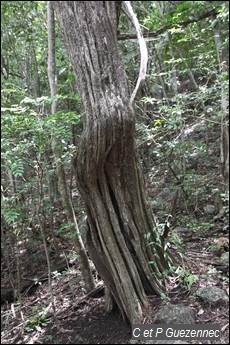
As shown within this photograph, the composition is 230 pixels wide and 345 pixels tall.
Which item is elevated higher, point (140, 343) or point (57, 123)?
point (57, 123)

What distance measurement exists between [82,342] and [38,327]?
81cm

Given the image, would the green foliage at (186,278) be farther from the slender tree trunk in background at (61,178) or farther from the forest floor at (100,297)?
the slender tree trunk in background at (61,178)

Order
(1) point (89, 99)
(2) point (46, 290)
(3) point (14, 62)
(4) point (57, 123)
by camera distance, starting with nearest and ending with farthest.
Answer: (1) point (89, 99) < (4) point (57, 123) < (2) point (46, 290) < (3) point (14, 62)

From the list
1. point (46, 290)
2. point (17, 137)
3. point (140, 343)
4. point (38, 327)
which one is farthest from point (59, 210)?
Answer: point (140, 343)

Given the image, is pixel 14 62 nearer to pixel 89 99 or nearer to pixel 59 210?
pixel 59 210

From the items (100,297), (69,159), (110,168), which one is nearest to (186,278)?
(100,297)

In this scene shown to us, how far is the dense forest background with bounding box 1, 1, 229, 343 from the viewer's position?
3.29 m

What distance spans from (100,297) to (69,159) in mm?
1828

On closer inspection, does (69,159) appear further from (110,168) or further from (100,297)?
(100,297)

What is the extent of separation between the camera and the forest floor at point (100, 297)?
3.15 meters

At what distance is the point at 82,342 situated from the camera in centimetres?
318

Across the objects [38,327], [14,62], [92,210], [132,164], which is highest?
[14,62]

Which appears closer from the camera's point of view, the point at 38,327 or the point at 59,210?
the point at 38,327

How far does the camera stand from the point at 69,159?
368cm
